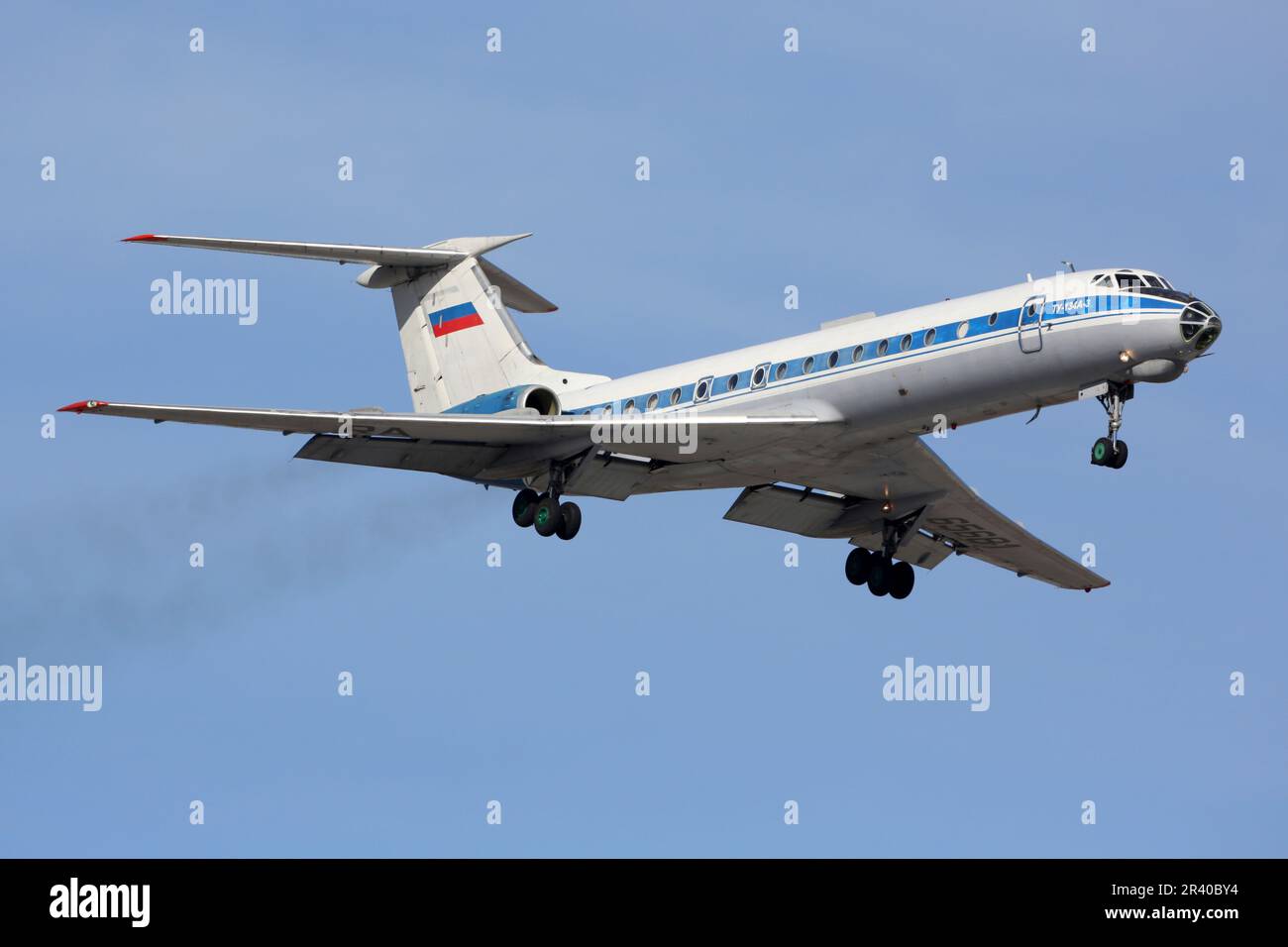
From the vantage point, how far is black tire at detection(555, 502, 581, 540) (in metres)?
34.8

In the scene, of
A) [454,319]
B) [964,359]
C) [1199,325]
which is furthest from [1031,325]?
[454,319]

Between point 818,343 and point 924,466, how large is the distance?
3.84 m

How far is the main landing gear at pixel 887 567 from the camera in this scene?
37.4 m

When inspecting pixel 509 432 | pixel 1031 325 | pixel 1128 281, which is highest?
pixel 1128 281

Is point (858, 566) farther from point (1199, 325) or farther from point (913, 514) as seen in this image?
point (1199, 325)

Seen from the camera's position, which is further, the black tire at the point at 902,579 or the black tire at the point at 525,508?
the black tire at the point at 902,579

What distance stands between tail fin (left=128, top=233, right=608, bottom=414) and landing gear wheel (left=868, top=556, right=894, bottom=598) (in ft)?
20.5

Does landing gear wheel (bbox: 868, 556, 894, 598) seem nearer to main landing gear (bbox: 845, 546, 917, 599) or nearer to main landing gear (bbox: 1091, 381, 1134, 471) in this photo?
main landing gear (bbox: 845, 546, 917, 599)

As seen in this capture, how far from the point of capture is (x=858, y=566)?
125ft

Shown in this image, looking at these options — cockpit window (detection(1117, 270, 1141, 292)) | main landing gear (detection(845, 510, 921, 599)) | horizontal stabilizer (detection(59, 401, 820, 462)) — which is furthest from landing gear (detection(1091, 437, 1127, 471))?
main landing gear (detection(845, 510, 921, 599))

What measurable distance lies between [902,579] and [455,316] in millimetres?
9300

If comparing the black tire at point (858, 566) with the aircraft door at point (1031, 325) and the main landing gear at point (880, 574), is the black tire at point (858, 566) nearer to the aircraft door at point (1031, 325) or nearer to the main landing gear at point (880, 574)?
the main landing gear at point (880, 574)

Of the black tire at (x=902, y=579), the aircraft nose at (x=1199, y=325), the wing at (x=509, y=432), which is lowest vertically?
the black tire at (x=902, y=579)

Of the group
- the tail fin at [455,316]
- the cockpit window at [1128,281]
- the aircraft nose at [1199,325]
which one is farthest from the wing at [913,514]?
the aircraft nose at [1199,325]
